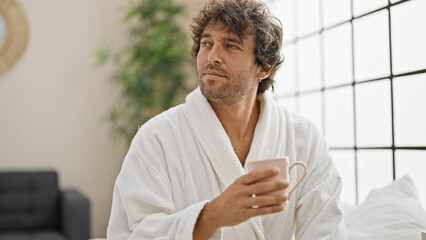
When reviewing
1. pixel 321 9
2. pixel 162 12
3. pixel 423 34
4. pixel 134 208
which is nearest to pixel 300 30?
pixel 321 9

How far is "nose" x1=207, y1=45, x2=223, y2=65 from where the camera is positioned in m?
1.66

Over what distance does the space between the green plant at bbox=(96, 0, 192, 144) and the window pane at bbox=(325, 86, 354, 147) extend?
1.68 m

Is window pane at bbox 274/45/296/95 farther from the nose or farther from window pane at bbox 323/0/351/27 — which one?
the nose

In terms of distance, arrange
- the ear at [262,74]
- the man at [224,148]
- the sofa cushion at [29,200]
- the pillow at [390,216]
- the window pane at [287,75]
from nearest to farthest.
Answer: the man at [224,148]
the pillow at [390,216]
the ear at [262,74]
the window pane at [287,75]
the sofa cushion at [29,200]

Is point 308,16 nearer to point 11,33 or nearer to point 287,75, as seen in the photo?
point 287,75

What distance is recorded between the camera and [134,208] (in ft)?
5.24

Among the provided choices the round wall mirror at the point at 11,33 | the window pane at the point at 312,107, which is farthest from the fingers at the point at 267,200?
the round wall mirror at the point at 11,33

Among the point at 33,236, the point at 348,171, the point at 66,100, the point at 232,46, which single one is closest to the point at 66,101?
the point at 66,100

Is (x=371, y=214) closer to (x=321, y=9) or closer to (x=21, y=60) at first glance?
(x=321, y=9)

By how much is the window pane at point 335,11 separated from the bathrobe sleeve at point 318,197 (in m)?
1.27

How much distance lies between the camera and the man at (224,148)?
5.41ft

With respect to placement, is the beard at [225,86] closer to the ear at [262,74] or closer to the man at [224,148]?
the man at [224,148]

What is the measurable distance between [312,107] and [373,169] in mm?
803

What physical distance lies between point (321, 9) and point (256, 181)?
222 centimetres
